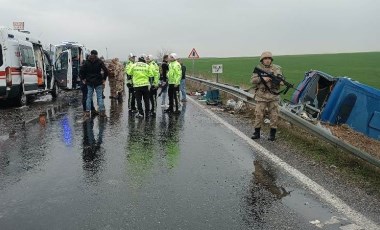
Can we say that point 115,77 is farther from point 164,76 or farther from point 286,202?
point 286,202

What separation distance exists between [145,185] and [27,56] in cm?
1173

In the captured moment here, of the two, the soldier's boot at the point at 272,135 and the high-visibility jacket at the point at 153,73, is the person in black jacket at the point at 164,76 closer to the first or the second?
the high-visibility jacket at the point at 153,73

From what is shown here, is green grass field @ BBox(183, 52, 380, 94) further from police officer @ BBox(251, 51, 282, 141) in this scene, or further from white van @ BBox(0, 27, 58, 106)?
police officer @ BBox(251, 51, 282, 141)

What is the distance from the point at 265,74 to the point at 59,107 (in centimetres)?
855

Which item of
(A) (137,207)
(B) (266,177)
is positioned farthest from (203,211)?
(B) (266,177)

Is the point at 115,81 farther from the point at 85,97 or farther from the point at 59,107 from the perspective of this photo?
the point at 85,97

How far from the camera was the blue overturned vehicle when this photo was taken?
966 cm

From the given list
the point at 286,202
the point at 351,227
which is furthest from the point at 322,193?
the point at 351,227

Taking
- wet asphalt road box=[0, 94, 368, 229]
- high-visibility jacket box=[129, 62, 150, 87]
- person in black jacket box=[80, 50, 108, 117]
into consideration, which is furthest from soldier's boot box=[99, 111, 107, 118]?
wet asphalt road box=[0, 94, 368, 229]

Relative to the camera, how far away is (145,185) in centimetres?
558

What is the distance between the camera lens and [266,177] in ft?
19.7

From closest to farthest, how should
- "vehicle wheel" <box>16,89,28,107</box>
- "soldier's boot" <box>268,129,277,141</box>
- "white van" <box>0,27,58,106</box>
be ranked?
"soldier's boot" <box>268,129,277,141</box>, "white van" <box>0,27,58,106</box>, "vehicle wheel" <box>16,89,28,107</box>

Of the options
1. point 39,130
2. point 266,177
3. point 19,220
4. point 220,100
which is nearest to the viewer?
point 19,220

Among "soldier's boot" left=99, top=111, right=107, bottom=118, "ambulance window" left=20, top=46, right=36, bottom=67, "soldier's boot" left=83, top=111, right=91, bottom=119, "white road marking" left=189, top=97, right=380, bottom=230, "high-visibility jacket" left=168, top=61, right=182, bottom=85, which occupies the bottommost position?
"soldier's boot" left=99, top=111, right=107, bottom=118
